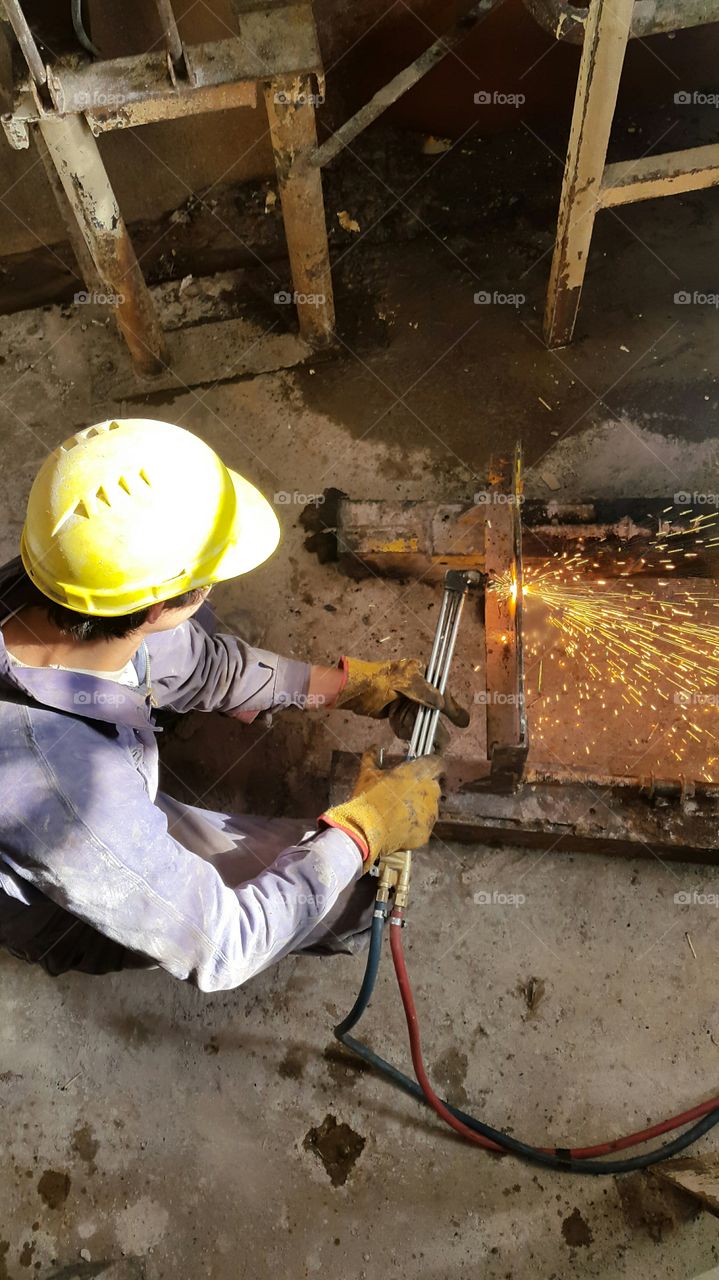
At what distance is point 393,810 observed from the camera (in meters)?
2.33

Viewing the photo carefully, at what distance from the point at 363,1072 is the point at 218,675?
4.56 feet

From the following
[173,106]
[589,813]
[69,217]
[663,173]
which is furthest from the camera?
[69,217]

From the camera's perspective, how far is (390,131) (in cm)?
440

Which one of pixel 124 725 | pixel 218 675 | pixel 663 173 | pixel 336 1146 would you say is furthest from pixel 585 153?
pixel 336 1146

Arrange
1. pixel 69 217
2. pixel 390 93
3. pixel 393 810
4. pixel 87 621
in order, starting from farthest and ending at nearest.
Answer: pixel 69 217 → pixel 390 93 → pixel 393 810 → pixel 87 621

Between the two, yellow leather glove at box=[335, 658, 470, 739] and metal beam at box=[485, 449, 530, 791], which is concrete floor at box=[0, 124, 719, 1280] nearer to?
yellow leather glove at box=[335, 658, 470, 739]

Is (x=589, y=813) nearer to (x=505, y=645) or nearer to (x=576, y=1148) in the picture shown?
(x=505, y=645)

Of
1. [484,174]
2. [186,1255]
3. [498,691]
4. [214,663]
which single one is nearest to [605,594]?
[498,691]

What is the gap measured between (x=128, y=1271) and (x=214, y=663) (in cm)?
188

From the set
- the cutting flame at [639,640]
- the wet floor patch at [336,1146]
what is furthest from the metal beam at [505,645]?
the wet floor patch at [336,1146]

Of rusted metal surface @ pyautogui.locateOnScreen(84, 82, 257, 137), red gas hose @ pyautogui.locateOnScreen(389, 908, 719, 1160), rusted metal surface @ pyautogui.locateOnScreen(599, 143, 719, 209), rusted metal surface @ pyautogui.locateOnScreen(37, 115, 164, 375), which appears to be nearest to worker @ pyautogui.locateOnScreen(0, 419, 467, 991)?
red gas hose @ pyautogui.locateOnScreen(389, 908, 719, 1160)

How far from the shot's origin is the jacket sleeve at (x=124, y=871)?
181cm

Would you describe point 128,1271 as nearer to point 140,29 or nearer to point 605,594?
point 605,594

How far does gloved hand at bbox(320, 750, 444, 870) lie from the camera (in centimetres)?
229
